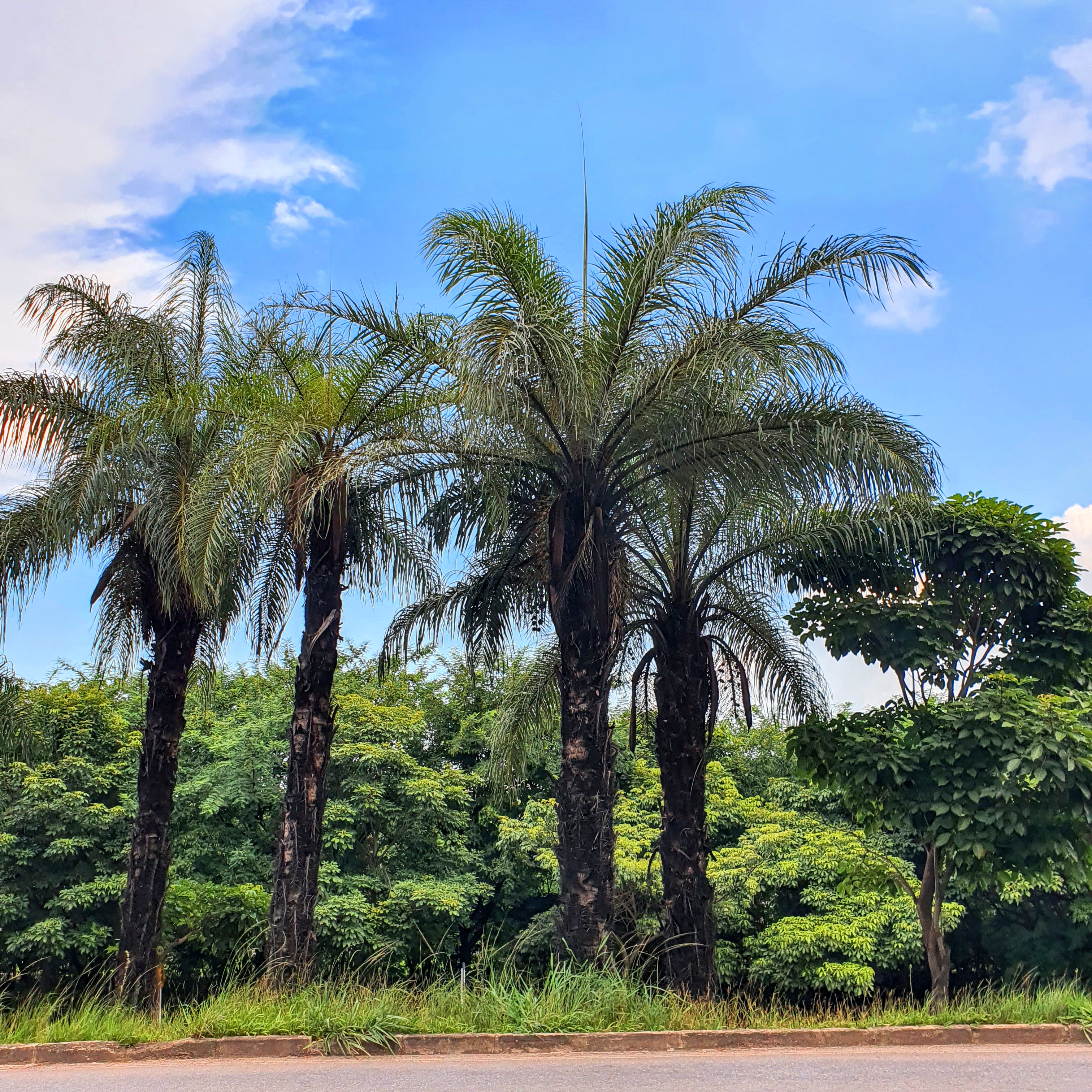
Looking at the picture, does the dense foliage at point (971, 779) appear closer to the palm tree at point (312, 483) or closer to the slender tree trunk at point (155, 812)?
the palm tree at point (312, 483)

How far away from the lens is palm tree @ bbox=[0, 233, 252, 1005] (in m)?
12.1

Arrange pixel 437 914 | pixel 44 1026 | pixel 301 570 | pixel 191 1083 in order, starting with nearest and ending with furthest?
pixel 191 1083 → pixel 44 1026 → pixel 301 570 → pixel 437 914

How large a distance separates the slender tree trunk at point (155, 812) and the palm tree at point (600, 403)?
485 centimetres

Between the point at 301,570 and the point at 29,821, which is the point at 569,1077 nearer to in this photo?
the point at 301,570

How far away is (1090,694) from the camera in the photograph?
513 inches

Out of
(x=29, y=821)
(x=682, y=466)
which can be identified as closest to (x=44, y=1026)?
(x=682, y=466)

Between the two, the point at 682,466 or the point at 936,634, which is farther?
the point at 936,634

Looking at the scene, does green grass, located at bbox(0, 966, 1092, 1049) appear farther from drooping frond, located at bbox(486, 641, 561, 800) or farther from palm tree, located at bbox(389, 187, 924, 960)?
drooping frond, located at bbox(486, 641, 561, 800)

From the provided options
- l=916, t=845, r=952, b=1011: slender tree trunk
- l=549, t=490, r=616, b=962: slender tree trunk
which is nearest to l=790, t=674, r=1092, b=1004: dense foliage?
l=916, t=845, r=952, b=1011: slender tree trunk

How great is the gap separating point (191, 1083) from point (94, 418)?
8639mm

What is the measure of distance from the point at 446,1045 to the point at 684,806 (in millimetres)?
5202

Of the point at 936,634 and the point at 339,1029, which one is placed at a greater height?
the point at 936,634

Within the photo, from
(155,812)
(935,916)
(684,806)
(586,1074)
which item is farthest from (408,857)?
(586,1074)

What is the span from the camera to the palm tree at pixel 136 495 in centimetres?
1212
